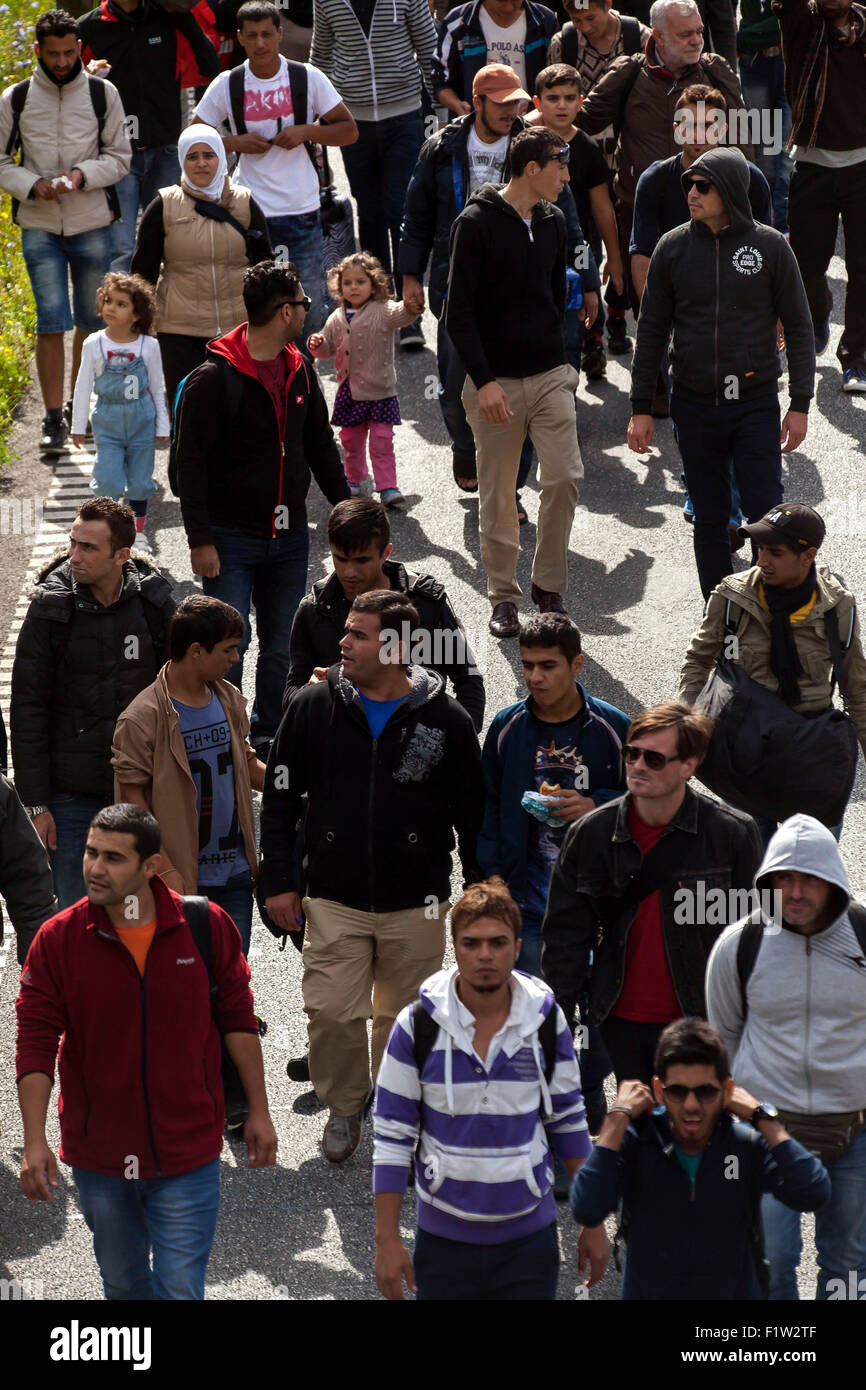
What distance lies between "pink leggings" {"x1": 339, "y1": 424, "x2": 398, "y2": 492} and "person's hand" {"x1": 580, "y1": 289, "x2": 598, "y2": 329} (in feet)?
4.27

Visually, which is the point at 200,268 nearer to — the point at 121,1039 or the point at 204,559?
the point at 204,559

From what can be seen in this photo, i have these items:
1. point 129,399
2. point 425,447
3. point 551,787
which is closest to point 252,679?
point 129,399

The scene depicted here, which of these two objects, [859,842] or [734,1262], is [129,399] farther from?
[734,1262]

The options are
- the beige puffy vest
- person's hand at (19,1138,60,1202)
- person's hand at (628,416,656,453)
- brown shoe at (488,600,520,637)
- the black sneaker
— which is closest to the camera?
person's hand at (19,1138,60,1202)

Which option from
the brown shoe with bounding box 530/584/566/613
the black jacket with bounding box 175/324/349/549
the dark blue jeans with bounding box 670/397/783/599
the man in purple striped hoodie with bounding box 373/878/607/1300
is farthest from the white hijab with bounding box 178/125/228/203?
the man in purple striped hoodie with bounding box 373/878/607/1300

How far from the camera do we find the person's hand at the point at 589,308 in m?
11.7

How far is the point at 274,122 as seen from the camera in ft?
41.3

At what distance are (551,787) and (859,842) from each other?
2.74 metres

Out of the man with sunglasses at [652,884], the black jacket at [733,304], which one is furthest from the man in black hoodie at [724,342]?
the man with sunglasses at [652,884]

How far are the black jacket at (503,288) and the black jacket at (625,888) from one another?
426cm

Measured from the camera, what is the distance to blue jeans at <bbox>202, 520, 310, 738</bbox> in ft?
30.7

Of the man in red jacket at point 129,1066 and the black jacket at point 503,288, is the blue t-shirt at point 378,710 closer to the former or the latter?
the man in red jacket at point 129,1066

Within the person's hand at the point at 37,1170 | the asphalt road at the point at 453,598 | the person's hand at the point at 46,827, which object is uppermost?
the person's hand at the point at 37,1170

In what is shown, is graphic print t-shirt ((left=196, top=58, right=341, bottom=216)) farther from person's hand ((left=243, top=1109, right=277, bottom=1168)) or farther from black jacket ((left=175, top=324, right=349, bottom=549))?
person's hand ((left=243, top=1109, right=277, bottom=1168))
